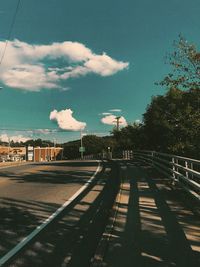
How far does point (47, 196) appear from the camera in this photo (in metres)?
14.2

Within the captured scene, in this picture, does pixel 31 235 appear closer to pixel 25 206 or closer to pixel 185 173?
pixel 25 206

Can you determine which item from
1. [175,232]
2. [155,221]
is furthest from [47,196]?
[175,232]

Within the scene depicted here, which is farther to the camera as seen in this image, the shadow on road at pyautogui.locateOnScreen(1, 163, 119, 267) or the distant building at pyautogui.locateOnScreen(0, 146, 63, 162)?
the distant building at pyautogui.locateOnScreen(0, 146, 63, 162)

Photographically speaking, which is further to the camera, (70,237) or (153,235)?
(70,237)

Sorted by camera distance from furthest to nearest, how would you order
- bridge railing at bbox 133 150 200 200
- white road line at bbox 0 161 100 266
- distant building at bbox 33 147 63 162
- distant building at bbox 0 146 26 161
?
distant building at bbox 33 147 63 162
distant building at bbox 0 146 26 161
bridge railing at bbox 133 150 200 200
white road line at bbox 0 161 100 266

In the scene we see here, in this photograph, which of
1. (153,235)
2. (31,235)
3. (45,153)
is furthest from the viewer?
(45,153)

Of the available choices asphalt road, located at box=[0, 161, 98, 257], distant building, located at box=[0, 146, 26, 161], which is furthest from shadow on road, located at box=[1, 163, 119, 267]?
distant building, located at box=[0, 146, 26, 161]

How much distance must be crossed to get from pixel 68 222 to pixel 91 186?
710 cm

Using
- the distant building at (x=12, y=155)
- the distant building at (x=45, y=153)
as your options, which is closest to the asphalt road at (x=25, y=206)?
the distant building at (x=12, y=155)

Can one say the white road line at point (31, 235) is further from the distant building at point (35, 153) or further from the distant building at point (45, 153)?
the distant building at point (45, 153)

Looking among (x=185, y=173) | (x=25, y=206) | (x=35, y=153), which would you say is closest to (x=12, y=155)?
(x=35, y=153)

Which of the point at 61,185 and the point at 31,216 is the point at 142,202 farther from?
the point at 61,185

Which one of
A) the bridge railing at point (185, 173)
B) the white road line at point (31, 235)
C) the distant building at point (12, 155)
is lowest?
the white road line at point (31, 235)

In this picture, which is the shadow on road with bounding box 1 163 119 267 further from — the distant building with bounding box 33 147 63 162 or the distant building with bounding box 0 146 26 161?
the distant building with bounding box 33 147 63 162
